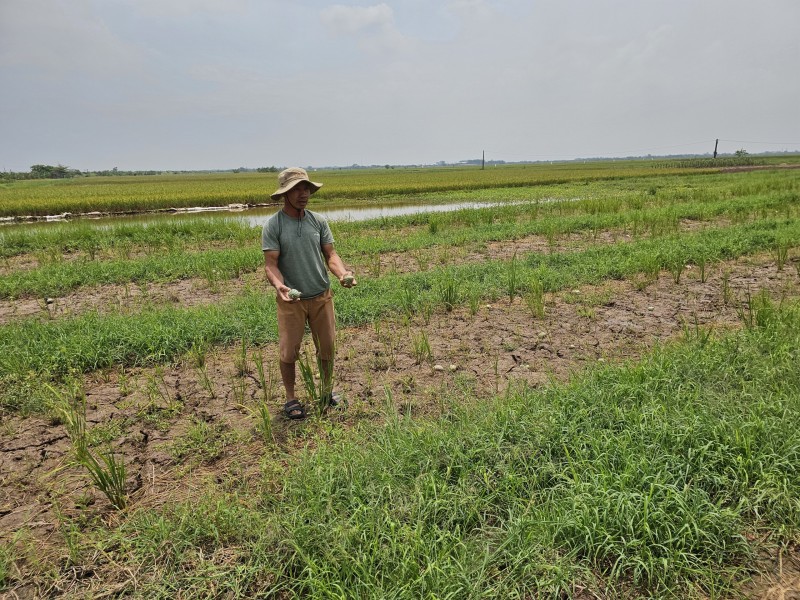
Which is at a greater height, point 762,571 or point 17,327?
point 17,327

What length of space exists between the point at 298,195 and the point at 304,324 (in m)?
0.96

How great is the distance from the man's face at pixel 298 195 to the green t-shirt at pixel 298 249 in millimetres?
103

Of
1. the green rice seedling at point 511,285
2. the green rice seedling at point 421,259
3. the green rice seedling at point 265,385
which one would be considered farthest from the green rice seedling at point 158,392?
the green rice seedling at point 421,259

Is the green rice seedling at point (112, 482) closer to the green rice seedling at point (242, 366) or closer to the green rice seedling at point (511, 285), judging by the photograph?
the green rice seedling at point (242, 366)

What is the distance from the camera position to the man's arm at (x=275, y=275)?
3051mm

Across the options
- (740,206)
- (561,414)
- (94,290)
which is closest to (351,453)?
(561,414)

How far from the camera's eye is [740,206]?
42.0 feet

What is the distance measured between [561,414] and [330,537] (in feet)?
5.10

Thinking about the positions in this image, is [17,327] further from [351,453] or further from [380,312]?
[351,453]

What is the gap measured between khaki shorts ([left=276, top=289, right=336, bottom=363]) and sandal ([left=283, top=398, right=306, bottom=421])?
35 centimetres

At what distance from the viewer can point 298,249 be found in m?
3.21

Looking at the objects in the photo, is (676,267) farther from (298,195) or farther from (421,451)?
(298,195)

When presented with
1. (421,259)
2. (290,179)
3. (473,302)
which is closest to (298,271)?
(290,179)

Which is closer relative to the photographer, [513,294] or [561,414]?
[561,414]
